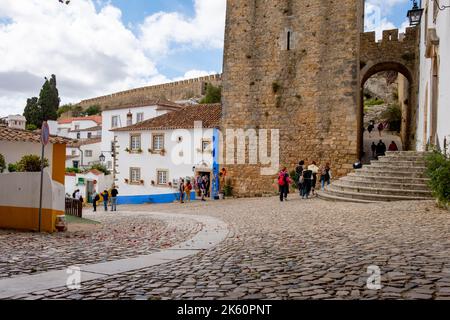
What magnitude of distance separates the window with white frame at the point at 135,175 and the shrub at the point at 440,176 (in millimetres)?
23541

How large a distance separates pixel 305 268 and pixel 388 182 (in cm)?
942

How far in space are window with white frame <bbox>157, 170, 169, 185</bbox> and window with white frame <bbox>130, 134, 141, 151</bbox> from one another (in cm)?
263

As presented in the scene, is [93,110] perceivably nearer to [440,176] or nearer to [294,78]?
[294,78]

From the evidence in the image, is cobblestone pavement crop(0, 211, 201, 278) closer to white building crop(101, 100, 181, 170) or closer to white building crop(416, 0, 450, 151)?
white building crop(416, 0, 450, 151)

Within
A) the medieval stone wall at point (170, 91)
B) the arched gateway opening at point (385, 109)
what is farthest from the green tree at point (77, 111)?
the arched gateway opening at point (385, 109)

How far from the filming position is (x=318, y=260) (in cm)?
514

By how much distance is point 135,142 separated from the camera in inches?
1238

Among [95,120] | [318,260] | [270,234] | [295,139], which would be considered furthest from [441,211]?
[95,120]

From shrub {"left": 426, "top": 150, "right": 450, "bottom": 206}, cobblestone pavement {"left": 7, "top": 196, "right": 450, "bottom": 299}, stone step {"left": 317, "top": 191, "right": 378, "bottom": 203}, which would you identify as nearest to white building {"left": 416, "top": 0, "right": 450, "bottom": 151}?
shrub {"left": 426, "top": 150, "right": 450, "bottom": 206}

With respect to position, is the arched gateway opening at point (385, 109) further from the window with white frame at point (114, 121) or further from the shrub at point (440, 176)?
the window with white frame at point (114, 121)

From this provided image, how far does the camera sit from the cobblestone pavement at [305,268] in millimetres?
3828

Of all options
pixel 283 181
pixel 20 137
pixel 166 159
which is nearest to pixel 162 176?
pixel 166 159

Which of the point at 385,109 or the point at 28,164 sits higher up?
the point at 385,109
